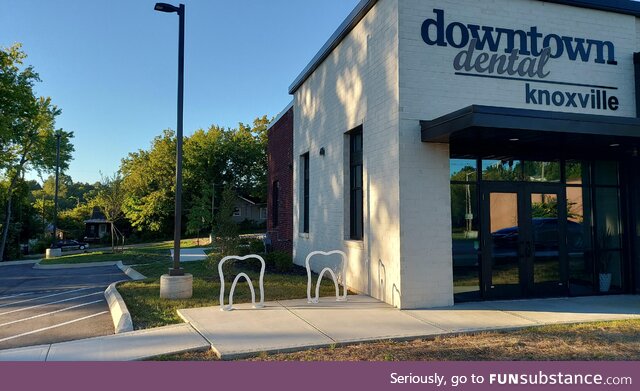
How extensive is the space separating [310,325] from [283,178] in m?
11.2

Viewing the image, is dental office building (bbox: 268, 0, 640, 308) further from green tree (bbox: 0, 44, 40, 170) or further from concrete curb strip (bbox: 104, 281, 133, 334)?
green tree (bbox: 0, 44, 40, 170)

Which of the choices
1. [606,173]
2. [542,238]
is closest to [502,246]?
[542,238]

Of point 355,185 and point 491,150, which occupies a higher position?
point 491,150

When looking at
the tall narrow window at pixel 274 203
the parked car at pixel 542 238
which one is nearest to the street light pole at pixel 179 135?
the parked car at pixel 542 238

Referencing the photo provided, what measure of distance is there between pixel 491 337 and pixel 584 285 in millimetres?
4876

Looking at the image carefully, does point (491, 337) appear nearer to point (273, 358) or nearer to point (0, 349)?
point (273, 358)

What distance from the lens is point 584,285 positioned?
32.5 ft

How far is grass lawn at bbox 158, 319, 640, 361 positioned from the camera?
541 centimetres

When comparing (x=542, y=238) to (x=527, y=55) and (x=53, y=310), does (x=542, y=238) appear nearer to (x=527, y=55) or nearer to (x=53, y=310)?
(x=527, y=55)

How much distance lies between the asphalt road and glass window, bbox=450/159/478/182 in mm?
6778

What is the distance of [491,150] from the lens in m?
9.11

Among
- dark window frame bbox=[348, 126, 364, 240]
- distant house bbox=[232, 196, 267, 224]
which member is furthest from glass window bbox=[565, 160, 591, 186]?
distant house bbox=[232, 196, 267, 224]

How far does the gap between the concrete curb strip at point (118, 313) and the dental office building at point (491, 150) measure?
4.64 metres

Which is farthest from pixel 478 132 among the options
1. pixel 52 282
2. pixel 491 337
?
pixel 52 282
